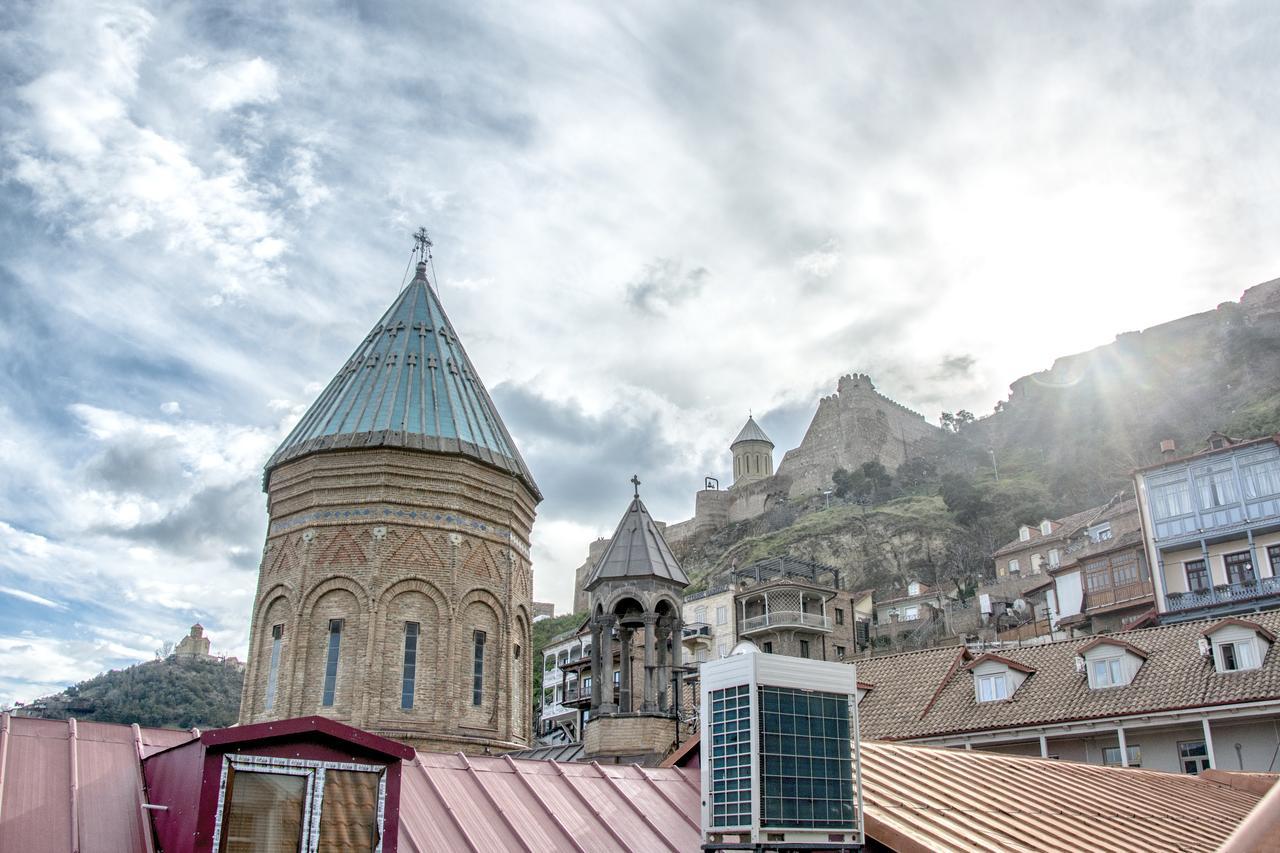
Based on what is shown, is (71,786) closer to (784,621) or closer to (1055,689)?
(1055,689)

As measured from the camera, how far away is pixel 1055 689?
886 inches

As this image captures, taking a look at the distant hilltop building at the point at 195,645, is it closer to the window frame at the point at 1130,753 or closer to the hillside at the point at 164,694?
the hillside at the point at 164,694

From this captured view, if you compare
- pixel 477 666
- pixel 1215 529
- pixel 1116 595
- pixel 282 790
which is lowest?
pixel 282 790

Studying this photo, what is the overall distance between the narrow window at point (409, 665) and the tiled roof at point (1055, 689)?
33.0 ft

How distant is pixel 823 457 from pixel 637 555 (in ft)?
224

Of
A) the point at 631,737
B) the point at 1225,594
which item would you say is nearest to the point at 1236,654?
the point at 631,737

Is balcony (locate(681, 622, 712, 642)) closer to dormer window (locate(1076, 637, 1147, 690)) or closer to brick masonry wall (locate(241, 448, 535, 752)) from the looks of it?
brick masonry wall (locate(241, 448, 535, 752))

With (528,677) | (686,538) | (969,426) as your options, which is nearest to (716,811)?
(528,677)

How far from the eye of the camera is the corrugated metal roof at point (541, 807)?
32.4ft

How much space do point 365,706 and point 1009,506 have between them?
5416 centimetres

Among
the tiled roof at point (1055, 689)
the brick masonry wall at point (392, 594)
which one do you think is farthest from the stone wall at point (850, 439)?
the brick masonry wall at point (392, 594)

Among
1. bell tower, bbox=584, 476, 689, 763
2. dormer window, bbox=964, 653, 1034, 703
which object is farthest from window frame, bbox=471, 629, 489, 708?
dormer window, bbox=964, 653, 1034, 703

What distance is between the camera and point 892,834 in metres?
10.3

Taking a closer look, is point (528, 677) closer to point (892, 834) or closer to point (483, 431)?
point (483, 431)
